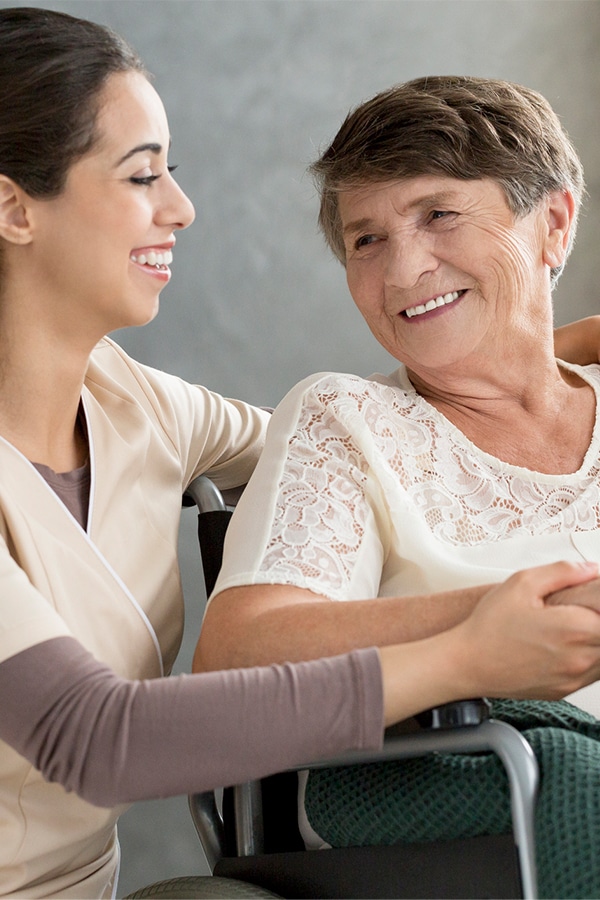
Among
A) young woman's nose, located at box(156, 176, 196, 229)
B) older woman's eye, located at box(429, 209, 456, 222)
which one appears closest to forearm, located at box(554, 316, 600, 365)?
older woman's eye, located at box(429, 209, 456, 222)

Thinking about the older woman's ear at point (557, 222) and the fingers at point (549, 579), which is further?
the older woman's ear at point (557, 222)

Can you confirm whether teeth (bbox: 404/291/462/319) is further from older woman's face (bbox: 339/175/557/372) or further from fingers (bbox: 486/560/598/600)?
fingers (bbox: 486/560/598/600)

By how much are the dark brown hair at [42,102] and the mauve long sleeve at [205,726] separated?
2.31 feet

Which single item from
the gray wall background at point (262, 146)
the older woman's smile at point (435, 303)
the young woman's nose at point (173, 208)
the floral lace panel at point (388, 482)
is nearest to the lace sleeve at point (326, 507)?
the floral lace panel at point (388, 482)

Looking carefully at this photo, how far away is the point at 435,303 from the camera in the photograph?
161 centimetres

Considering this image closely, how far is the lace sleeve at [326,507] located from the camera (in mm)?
1276

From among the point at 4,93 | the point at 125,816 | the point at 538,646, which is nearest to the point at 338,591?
the point at 538,646

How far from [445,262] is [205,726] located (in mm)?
851

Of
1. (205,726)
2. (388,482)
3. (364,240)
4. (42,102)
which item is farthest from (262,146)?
(205,726)

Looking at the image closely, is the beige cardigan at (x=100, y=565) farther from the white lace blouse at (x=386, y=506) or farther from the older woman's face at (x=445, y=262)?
the older woman's face at (x=445, y=262)

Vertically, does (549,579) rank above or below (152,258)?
below

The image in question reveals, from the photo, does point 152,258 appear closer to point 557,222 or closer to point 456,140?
point 456,140

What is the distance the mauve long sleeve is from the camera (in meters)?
1.05

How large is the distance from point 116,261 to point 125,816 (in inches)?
68.4
